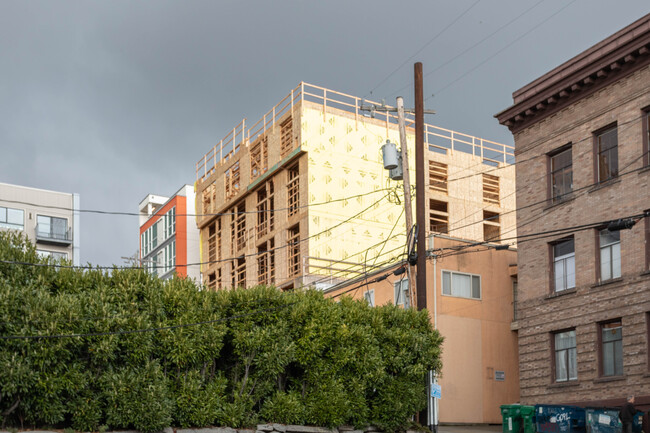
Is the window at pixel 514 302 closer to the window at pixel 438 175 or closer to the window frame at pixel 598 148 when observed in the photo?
the window frame at pixel 598 148

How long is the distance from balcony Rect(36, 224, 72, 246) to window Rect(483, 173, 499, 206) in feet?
138

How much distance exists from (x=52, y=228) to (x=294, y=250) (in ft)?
118


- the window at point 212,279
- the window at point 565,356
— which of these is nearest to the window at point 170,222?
the window at point 212,279

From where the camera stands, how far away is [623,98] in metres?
32.4

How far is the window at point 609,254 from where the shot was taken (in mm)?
32000

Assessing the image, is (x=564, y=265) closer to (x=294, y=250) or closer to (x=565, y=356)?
(x=565, y=356)

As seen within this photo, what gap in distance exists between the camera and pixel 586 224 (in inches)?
1303

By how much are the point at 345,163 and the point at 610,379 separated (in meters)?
26.6

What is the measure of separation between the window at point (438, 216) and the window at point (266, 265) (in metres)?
10.7

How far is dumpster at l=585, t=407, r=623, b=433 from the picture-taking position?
2883cm

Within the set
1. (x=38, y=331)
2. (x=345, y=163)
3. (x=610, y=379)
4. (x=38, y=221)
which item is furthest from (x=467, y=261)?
(x=38, y=221)

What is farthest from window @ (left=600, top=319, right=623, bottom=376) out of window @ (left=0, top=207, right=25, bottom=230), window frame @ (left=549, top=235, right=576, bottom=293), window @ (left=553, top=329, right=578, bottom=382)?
window @ (left=0, top=207, right=25, bottom=230)

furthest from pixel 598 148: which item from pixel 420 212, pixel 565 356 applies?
pixel 420 212

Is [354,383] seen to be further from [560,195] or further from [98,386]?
[560,195]
